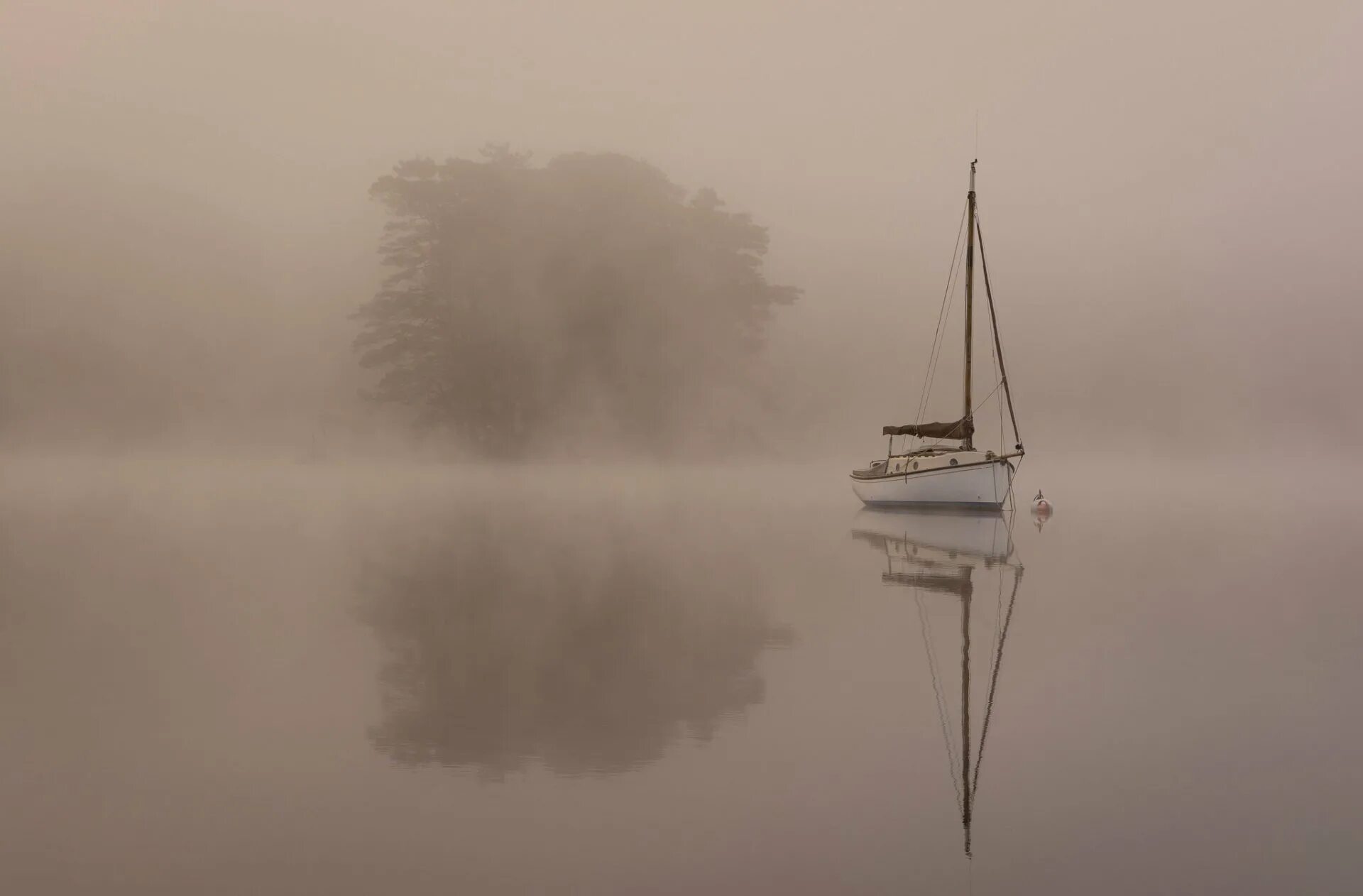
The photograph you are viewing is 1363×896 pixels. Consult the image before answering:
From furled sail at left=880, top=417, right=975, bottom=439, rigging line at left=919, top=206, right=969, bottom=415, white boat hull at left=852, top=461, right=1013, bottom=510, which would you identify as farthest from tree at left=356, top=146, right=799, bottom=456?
white boat hull at left=852, top=461, right=1013, bottom=510

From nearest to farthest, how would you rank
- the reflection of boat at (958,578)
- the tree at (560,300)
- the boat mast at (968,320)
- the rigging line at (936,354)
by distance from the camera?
the reflection of boat at (958,578)
the boat mast at (968,320)
the tree at (560,300)
the rigging line at (936,354)

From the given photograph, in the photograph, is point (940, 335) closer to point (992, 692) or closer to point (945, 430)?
point (945, 430)

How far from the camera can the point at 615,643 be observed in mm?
10688

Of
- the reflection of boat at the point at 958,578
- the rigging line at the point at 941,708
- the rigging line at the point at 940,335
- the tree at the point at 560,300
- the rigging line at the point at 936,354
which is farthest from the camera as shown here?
the rigging line at the point at 936,354

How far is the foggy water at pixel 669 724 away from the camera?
208 inches

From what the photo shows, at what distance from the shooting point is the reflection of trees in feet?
23.9

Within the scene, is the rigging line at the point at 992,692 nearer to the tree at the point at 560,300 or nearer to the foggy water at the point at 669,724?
the foggy water at the point at 669,724

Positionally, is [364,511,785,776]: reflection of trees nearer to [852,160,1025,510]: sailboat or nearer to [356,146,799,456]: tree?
[852,160,1025,510]: sailboat

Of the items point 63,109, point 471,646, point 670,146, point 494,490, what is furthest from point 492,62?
point 471,646

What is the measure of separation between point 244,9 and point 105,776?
4003 inches

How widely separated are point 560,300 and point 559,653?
2250 inches

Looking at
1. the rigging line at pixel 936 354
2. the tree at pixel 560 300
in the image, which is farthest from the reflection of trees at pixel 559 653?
the rigging line at pixel 936 354

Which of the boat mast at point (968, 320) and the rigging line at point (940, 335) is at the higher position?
the rigging line at point (940, 335)

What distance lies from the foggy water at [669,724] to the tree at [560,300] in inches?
1725
